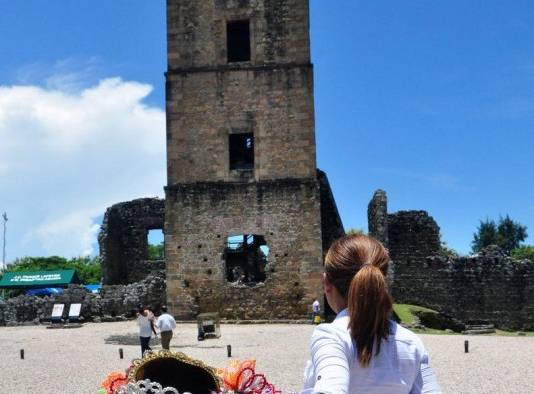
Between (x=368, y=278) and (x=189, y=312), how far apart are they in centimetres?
2108

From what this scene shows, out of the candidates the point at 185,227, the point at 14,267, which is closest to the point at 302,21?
the point at 185,227

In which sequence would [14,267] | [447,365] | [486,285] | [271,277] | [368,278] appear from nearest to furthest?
[368,278] < [447,365] < [271,277] < [486,285] < [14,267]

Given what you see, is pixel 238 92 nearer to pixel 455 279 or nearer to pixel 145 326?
pixel 145 326

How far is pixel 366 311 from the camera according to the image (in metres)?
2.21

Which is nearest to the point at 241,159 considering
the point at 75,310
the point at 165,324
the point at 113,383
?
the point at 75,310

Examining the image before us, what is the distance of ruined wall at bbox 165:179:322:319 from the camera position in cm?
2252

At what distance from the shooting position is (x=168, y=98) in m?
23.5

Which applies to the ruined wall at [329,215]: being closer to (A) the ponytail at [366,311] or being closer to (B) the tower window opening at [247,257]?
(B) the tower window opening at [247,257]

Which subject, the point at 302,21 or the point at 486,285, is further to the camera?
the point at 486,285

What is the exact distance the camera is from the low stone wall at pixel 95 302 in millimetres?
26281

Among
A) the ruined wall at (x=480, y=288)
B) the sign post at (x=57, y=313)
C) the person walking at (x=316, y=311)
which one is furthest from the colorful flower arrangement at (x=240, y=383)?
the ruined wall at (x=480, y=288)

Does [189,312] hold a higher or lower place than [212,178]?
lower

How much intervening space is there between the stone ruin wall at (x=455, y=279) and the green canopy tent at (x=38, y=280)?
21.3 meters

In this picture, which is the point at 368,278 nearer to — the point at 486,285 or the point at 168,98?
the point at 168,98
